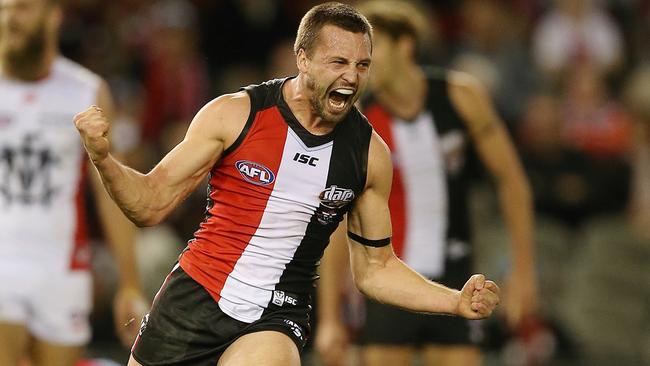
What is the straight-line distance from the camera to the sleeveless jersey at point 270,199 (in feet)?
17.2

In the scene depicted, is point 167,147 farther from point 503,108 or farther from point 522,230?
point 522,230

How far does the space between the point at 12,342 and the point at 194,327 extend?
5.94 ft

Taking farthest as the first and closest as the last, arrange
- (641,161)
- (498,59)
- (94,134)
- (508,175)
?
(498,59)
(641,161)
(508,175)
(94,134)

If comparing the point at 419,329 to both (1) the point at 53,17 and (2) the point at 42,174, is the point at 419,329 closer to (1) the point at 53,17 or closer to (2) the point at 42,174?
(2) the point at 42,174

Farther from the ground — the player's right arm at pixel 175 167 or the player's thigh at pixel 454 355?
the player's right arm at pixel 175 167

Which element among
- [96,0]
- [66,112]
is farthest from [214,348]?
[96,0]

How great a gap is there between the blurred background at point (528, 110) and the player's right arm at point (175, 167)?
210 inches

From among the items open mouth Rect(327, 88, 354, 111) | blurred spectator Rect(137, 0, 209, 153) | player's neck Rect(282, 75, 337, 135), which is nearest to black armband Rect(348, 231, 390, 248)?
player's neck Rect(282, 75, 337, 135)

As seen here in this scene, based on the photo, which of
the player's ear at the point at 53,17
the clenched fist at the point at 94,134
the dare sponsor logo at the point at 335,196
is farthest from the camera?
the player's ear at the point at 53,17

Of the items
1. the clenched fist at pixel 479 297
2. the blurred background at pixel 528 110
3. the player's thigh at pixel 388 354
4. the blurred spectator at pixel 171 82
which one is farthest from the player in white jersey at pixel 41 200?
the blurred spectator at pixel 171 82

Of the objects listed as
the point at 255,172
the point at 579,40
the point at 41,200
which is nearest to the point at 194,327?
the point at 255,172

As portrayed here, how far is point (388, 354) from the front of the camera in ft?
23.7

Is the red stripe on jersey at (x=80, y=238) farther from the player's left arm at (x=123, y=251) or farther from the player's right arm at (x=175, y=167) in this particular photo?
the player's right arm at (x=175, y=167)

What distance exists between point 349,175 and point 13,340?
2.36 m
